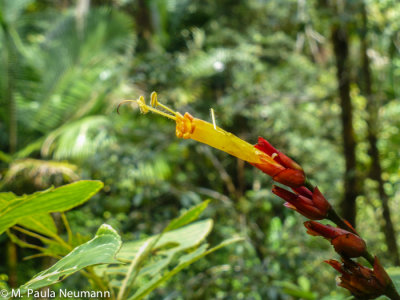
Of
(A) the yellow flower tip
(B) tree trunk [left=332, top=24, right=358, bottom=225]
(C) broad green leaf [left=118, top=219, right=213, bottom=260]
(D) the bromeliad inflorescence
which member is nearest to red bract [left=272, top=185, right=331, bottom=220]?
(D) the bromeliad inflorescence

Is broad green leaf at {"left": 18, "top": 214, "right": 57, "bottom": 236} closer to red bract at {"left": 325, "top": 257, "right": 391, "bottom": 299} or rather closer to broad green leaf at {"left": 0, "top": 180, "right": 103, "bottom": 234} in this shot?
broad green leaf at {"left": 0, "top": 180, "right": 103, "bottom": 234}

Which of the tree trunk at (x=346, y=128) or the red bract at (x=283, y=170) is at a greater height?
the red bract at (x=283, y=170)

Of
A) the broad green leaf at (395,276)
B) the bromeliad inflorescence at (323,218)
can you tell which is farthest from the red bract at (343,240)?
the broad green leaf at (395,276)

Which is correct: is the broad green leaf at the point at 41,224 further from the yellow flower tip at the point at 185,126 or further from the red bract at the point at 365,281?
the red bract at the point at 365,281

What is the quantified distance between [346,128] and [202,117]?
2.34 ft

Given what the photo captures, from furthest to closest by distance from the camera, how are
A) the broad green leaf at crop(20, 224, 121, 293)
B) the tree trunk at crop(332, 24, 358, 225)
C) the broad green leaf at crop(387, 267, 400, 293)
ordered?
the tree trunk at crop(332, 24, 358, 225) < the broad green leaf at crop(387, 267, 400, 293) < the broad green leaf at crop(20, 224, 121, 293)

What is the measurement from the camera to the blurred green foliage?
1.50 meters

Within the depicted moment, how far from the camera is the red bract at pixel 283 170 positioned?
335 mm

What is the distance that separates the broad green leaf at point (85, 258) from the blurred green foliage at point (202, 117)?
1.15 feet

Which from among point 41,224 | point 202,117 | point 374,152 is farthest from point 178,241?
point 202,117

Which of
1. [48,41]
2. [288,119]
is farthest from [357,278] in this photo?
[48,41]

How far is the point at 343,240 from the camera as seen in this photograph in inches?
12.6

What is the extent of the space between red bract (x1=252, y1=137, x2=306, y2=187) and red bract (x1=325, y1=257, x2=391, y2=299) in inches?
3.1

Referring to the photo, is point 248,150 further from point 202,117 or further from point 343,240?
point 202,117
